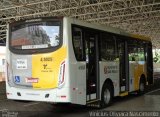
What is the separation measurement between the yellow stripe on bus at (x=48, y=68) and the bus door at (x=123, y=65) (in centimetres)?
474

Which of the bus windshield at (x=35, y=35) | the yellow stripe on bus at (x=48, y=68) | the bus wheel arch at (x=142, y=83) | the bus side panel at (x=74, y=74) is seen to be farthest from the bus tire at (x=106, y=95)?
the bus wheel arch at (x=142, y=83)

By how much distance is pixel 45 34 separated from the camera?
461 inches

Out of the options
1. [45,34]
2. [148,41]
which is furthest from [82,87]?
[148,41]

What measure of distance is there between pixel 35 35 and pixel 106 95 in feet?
12.5

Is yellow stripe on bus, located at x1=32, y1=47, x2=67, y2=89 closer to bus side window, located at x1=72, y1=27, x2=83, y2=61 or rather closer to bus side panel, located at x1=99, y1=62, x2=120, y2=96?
bus side window, located at x1=72, y1=27, x2=83, y2=61

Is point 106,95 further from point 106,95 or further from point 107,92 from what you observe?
point 107,92

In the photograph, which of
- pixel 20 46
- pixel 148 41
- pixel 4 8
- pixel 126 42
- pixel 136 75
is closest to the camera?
pixel 20 46

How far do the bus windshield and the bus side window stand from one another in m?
0.58

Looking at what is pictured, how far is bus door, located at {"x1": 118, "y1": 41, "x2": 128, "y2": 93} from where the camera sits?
15557 mm

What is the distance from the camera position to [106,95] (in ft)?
45.8

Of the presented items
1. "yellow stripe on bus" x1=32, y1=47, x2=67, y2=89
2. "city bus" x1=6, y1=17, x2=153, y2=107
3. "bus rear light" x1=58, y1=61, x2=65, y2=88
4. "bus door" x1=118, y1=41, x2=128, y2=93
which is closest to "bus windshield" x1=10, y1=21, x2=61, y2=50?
"city bus" x1=6, y1=17, x2=153, y2=107

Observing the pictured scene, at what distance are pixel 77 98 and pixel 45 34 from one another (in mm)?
2241

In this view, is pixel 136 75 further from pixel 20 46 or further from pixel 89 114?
pixel 20 46

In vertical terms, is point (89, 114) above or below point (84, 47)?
below
